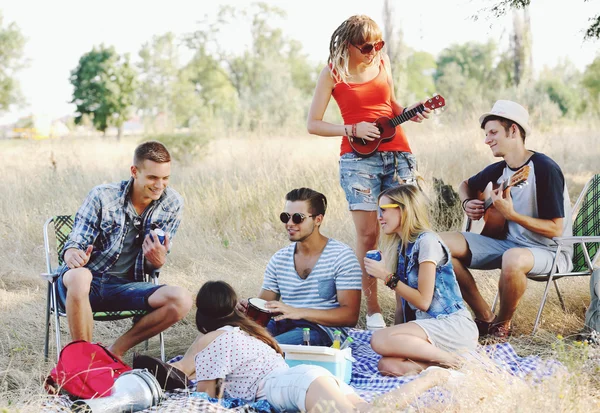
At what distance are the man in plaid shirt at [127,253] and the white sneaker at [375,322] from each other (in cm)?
113

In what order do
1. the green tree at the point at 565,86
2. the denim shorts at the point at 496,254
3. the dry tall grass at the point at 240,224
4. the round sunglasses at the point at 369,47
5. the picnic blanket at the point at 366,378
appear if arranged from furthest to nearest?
the green tree at the point at 565,86, the round sunglasses at the point at 369,47, the denim shorts at the point at 496,254, the picnic blanket at the point at 366,378, the dry tall grass at the point at 240,224

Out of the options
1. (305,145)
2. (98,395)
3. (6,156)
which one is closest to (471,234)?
(98,395)

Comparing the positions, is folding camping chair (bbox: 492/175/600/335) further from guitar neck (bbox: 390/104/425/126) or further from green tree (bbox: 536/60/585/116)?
green tree (bbox: 536/60/585/116)

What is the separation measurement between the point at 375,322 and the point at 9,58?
36.9 metres

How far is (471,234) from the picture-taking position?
15.3 feet

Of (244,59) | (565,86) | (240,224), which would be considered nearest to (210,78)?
(244,59)

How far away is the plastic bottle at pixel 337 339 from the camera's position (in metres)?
3.91

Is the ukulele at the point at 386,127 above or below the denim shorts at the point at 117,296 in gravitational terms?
above

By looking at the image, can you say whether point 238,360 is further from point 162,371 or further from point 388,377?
point 388,377

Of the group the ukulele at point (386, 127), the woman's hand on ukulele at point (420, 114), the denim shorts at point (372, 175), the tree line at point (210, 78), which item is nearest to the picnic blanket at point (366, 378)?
the denim shorts at point (372, 175)

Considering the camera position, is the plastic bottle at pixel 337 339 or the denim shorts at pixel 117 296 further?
the denim shorts at pixel 117 296

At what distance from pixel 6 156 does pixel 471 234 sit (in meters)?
9.37

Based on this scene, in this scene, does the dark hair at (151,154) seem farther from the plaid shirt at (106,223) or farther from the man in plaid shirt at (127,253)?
the plaid shirt at (106,223)

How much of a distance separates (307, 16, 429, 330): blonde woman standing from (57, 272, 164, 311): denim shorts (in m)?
1.33
